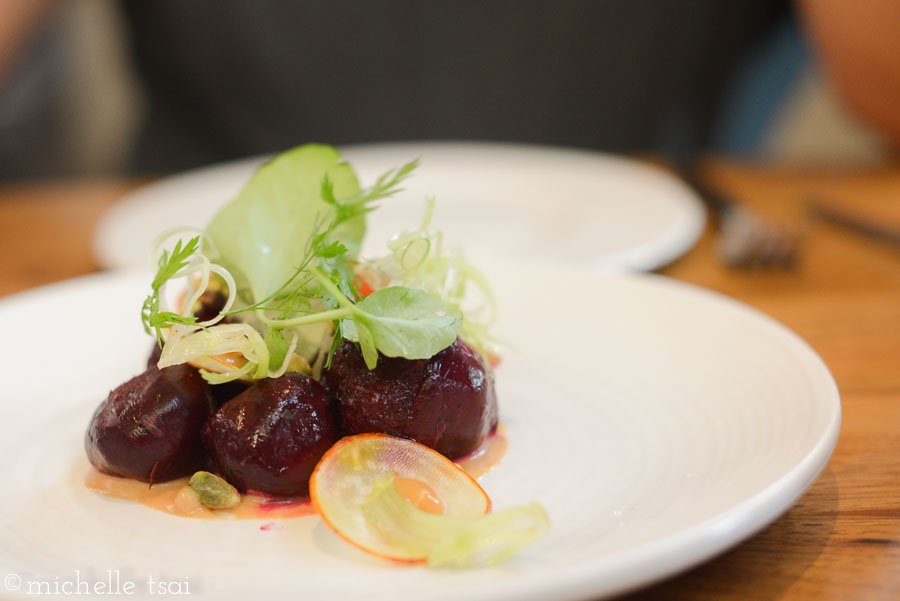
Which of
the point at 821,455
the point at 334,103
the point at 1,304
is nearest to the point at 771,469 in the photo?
the point at 821,455

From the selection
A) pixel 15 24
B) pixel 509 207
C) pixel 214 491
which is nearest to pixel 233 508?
pixel 214 491

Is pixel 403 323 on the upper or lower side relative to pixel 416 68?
upper

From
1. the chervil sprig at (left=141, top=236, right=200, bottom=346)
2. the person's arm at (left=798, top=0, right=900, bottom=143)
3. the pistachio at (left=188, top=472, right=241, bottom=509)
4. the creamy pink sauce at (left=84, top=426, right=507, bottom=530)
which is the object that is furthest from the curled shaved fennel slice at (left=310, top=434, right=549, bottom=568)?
the person's arm at (left=798, top=0, right=900, bottom=143)

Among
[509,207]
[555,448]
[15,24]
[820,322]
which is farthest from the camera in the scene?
[15,24]

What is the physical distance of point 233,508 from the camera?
36.1 inches

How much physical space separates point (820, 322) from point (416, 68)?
2.35 m

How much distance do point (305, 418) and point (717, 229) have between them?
4.74 feet

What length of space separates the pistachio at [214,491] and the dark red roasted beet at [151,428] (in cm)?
5

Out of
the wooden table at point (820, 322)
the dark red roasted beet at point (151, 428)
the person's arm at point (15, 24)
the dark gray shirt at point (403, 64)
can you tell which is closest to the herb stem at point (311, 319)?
the dark red roasted beet at point (151, 428)

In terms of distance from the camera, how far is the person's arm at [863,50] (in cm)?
226

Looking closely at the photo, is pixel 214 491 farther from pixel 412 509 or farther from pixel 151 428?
pixel 412 509

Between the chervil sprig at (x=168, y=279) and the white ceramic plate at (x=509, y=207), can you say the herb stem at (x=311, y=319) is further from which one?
the white ceramic plate at (x=509, y=207)

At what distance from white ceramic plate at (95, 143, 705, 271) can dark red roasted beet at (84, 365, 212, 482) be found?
2.53ft

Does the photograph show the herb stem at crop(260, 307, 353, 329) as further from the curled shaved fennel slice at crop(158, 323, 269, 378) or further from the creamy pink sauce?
the creamy pink sauce
